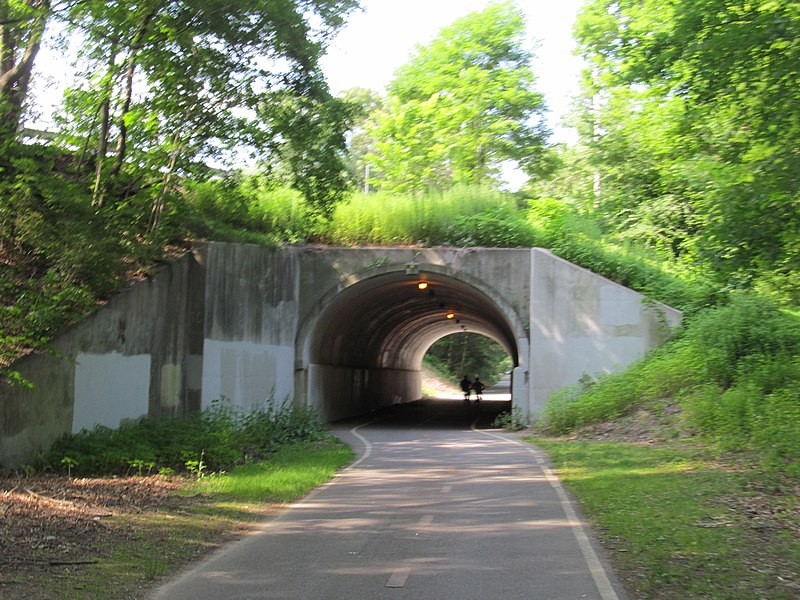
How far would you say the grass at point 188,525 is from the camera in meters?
6.94

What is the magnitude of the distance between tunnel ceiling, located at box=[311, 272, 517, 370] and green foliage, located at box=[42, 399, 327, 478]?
22.9ft

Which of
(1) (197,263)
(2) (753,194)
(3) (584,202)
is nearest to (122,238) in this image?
(1) (197,263)

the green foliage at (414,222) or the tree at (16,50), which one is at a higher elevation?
the tree at (16,50)

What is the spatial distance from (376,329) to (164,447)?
18.7 m

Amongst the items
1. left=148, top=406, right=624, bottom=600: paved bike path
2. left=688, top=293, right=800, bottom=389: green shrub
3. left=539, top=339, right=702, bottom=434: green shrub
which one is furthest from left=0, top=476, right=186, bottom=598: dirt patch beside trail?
left=688, top=293, right=800, bottom=389: green shrub

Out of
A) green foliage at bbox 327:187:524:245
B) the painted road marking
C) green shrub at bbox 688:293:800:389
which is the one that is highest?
green foliage at bbox 327:187:524:245

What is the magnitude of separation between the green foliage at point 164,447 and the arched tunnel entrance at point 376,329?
624 centimetres

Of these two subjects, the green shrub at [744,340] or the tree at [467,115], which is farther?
the tree at [467,115]

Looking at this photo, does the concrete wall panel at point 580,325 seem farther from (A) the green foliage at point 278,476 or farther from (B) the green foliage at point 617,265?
(A) the green foliage at point 278,476

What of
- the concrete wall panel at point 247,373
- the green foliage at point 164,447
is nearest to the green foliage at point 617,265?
the concrete wall panel at point 247,373

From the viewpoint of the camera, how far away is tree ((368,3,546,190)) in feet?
132

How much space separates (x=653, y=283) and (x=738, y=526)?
45.6 feet

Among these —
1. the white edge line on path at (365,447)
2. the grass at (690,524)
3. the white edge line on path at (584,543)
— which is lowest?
the white edge line on path at (365,447)

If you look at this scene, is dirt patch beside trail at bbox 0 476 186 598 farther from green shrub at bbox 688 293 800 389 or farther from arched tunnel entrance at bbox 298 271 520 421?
green shrub at bbox 688 293 800 389
